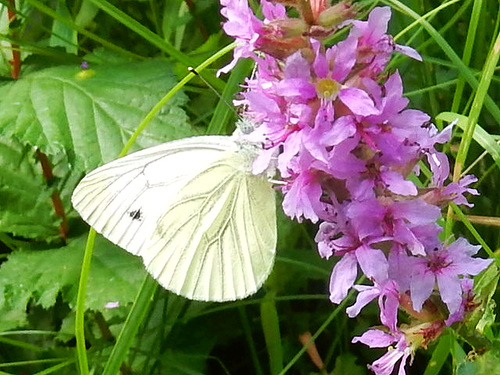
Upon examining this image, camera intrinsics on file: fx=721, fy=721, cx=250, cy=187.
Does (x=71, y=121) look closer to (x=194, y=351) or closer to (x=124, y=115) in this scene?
(x=124, y=115)

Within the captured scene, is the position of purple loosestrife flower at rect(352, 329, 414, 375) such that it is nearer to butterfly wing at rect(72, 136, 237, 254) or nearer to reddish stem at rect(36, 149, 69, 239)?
butterfly wing at rect(72, 136, 237, 254)

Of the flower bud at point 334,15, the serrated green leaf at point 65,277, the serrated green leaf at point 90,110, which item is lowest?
the serrated green leaf at point 65,277

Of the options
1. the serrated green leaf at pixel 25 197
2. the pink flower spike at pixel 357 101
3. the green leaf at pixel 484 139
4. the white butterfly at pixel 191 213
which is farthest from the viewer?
the serrated green leaf at pixel 25 197

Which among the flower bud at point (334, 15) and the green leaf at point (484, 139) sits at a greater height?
the flower bud at point (334, 15)

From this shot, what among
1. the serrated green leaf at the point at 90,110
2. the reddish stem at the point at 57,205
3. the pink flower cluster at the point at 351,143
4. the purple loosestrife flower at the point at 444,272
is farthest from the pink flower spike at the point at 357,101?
the reddish stem at the point at 57,205

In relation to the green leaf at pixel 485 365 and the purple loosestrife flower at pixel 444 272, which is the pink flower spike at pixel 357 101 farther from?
the green leaf at pixel 485 365

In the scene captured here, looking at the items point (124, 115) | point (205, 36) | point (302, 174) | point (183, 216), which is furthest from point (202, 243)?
point (205, 36)

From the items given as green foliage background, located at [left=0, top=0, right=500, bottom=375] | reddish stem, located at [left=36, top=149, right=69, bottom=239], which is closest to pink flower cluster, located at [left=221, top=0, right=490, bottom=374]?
green foliage background, located at [left=0, top=0, right=500, bottom=375]

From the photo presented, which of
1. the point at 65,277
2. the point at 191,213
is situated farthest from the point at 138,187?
the point at 65,277

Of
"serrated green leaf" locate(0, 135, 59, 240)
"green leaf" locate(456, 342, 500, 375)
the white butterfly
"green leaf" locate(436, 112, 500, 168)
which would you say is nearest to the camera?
"green leaf" locate(456, 342, 500, 375)
